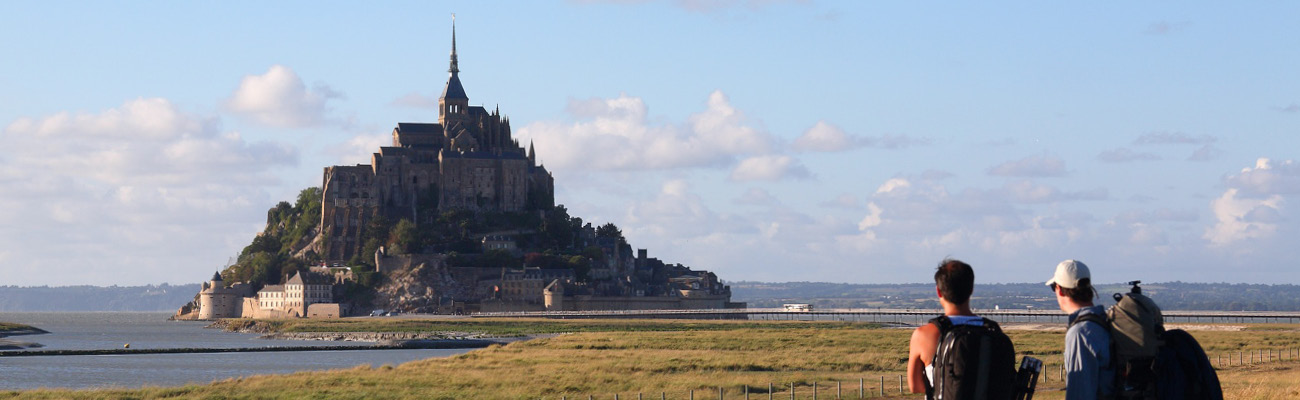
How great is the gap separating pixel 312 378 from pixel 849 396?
19.6 meters

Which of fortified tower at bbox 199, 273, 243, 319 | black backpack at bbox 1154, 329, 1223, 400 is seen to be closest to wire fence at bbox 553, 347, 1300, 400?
black backpack at bbox 1154, 329, 1223, 400

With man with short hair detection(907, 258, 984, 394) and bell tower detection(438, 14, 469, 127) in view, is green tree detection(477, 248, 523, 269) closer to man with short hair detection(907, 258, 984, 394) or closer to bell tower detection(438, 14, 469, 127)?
bell tower detection(438, 14, 469, 127)

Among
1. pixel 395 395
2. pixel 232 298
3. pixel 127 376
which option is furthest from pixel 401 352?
pixel 232 298

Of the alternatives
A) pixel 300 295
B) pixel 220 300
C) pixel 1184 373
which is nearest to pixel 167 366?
pixel 1184 373

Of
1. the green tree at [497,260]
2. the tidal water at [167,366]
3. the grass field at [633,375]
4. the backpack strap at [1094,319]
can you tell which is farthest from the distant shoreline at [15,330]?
the backpack strap at [1094,319]

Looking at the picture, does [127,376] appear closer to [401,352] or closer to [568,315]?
[401,352]

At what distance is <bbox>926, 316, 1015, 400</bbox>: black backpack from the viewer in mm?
9883

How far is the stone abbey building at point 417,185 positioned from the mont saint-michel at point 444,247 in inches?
6.0

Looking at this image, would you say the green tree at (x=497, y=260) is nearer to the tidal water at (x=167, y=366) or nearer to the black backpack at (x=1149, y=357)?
the tidal water at (x=167, y=366)

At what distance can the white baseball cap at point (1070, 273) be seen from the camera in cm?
1035

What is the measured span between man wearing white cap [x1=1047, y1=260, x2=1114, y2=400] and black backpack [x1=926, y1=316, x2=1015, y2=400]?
1.44 ft

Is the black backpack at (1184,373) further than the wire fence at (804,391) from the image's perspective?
No

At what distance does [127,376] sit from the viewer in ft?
216

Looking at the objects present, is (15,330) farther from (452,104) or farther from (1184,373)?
(1184,373)
